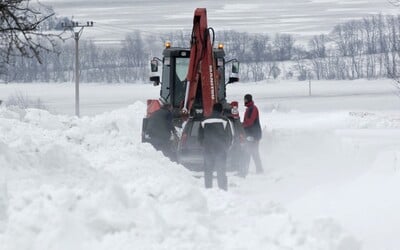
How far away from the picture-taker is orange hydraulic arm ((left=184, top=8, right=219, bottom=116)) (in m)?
16.0

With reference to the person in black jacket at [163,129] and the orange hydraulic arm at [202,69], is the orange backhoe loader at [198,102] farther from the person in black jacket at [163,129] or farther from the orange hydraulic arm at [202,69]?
the person in black jacket at [163,129]

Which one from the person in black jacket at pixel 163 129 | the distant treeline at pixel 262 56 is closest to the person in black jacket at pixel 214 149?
the person in black jacket at pixel 163 129

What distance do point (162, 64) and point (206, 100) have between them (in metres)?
3.48

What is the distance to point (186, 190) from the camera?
26.6ft

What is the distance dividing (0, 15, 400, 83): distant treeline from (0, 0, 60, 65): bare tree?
95.5 metres

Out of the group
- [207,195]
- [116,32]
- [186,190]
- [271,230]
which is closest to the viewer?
[271,230]

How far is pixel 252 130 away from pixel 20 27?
7576mm

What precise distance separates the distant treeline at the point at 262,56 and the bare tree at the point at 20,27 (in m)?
95.5

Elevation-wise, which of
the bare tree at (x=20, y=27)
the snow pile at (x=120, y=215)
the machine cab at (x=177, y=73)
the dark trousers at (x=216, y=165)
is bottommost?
the dark trousers at (x=216, y=165)

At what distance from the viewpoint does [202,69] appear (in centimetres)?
1614

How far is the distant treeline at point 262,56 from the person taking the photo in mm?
116688

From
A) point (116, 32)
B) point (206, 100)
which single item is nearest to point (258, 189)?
point (206, 100)

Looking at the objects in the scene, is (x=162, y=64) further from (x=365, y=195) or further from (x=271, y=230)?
(x=271, y=230)

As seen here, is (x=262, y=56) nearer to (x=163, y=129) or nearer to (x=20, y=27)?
(x=163, y=129)
